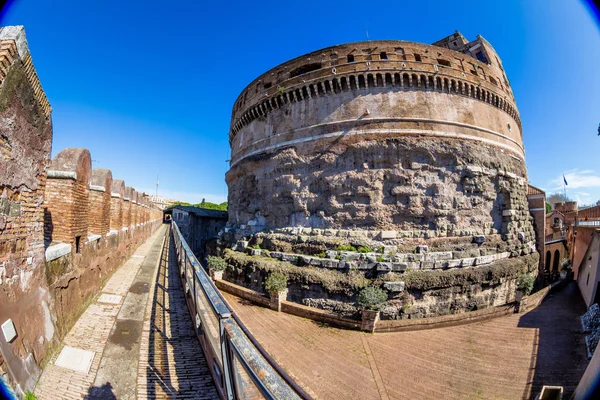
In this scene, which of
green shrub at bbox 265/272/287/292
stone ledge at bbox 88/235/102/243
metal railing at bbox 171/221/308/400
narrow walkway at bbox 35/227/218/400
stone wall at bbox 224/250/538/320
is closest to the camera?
Answer: metal railing at bbox 171/221/308/400

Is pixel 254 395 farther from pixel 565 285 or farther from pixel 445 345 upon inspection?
pixel 565 285

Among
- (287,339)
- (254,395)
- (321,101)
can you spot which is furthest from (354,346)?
(321,101)

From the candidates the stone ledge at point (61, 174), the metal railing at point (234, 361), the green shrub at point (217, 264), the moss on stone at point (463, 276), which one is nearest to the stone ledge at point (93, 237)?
the stone ledge at point (61, 174)

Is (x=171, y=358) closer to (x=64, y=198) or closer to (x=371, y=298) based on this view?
(x=64, y=198)

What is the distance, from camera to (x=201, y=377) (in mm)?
3363

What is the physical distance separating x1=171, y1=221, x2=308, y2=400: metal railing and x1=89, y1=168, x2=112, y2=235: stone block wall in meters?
4.35

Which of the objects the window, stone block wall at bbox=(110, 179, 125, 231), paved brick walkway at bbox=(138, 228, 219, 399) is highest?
the window

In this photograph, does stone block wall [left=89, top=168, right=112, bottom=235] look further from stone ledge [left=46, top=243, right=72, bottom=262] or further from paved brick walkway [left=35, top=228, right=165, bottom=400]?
stone ledge [left=46, top=243, right=72, bottom=262]

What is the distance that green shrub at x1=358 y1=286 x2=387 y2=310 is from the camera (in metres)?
10.0

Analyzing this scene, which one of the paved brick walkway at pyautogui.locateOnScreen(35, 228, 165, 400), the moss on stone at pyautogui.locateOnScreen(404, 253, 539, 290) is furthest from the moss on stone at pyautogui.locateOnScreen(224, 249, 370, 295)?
the paved brick walkway at pyautogui.locateOnScreen(35, 228, 165, 400)

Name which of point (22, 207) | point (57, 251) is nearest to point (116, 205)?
point (57, 251)

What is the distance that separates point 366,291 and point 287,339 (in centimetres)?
356

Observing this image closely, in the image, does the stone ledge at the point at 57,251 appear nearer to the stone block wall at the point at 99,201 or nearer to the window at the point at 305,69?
the stone block wall at the point at 99,201

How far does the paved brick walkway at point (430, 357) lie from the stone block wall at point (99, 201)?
5766 millimetres
